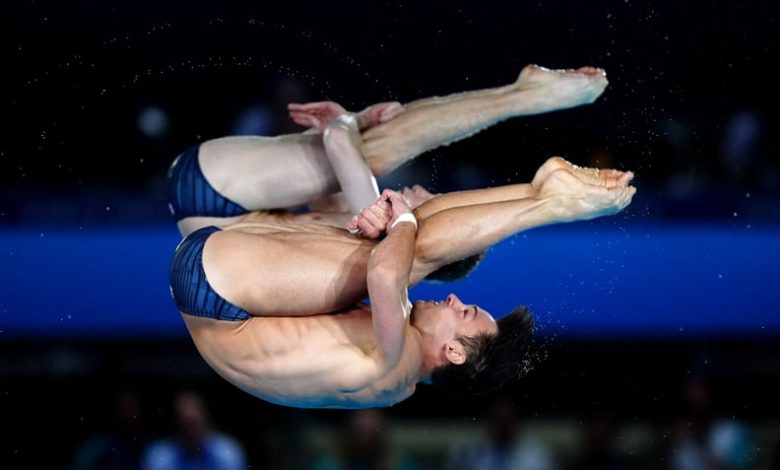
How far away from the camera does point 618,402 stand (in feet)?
17.8

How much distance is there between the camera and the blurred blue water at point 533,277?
196 inches

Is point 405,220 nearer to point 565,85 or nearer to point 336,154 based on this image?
point 336,154

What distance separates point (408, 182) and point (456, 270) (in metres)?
1.17

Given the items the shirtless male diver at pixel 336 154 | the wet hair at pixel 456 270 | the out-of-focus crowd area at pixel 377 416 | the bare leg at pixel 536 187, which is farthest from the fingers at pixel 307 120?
the out-of-focus crowd area at pixel 377 416

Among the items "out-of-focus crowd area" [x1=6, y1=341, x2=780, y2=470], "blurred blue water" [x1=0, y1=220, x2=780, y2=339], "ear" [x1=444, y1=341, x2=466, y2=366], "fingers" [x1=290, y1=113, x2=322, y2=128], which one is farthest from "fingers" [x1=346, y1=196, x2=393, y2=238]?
"out-of-focus crowd area" [x1=6, y1=341, x2=780, y2=470]

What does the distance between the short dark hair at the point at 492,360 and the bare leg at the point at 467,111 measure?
644mm

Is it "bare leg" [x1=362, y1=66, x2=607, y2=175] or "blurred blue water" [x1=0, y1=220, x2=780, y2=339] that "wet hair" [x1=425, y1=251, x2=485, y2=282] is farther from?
"blurred blue water" [x1=0, y1=220, x2=780, y2=339]

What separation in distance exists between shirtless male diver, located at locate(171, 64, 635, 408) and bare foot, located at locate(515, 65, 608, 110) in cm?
59

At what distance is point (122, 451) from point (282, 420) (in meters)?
0.71

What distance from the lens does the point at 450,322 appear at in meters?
3.49

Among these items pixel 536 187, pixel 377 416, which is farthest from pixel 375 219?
pixel 377 416

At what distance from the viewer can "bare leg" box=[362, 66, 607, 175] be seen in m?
3.94

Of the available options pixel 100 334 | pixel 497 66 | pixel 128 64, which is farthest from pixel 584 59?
pixel 100 334

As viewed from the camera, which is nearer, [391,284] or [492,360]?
[391,284]
